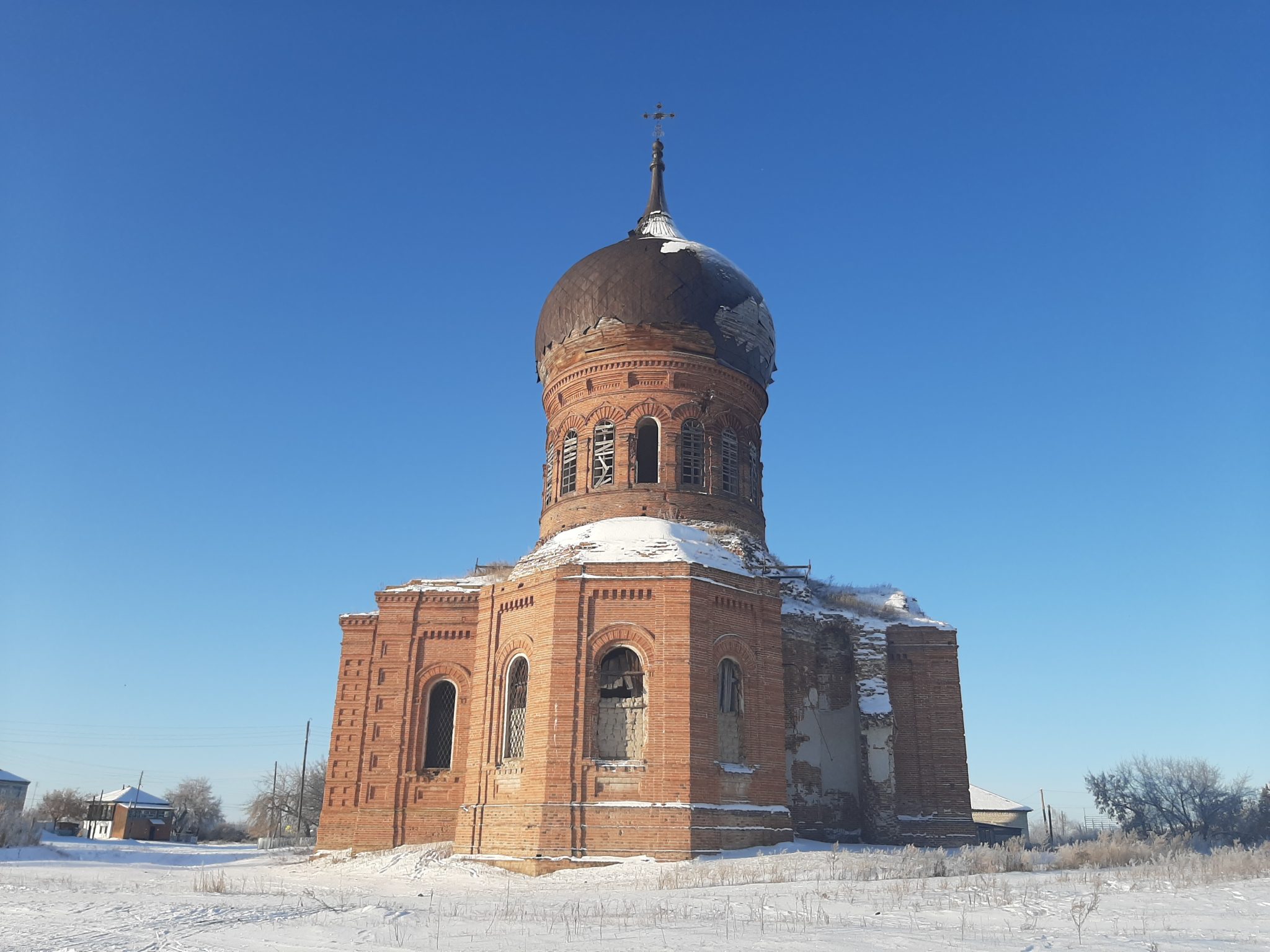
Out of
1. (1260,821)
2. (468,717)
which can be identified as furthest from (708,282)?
(1260,821)

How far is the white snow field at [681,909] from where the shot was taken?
6.98m

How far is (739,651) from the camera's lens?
16188 millimetres

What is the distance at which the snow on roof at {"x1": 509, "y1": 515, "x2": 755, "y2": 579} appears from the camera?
16.3 m

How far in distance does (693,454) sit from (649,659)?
5.09 m

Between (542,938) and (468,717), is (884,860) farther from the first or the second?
(468,717)

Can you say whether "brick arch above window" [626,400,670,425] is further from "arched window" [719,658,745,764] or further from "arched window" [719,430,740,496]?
"arched window" [719,658,745,764]

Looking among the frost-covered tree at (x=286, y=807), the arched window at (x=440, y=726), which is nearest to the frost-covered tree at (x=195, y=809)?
the frost-covered tree at (x=286, y=807)

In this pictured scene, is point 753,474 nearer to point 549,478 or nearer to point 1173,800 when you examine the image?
point 549,478

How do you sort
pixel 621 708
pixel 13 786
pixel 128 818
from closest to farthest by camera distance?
pixel 621 708
pixel 128 818
pixel 13 786

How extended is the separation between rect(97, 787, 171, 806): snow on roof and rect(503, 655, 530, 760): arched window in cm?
2773

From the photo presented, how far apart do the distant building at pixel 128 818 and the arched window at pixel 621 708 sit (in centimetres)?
2877

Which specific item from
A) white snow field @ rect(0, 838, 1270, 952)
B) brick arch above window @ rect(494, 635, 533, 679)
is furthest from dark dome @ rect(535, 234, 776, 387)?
white snow field @ rect(0, 838, 1270, 952)

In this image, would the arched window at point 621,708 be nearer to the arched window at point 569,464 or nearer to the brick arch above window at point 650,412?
the arched window at point 569,464

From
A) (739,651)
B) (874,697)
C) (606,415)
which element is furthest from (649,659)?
(606,415)
